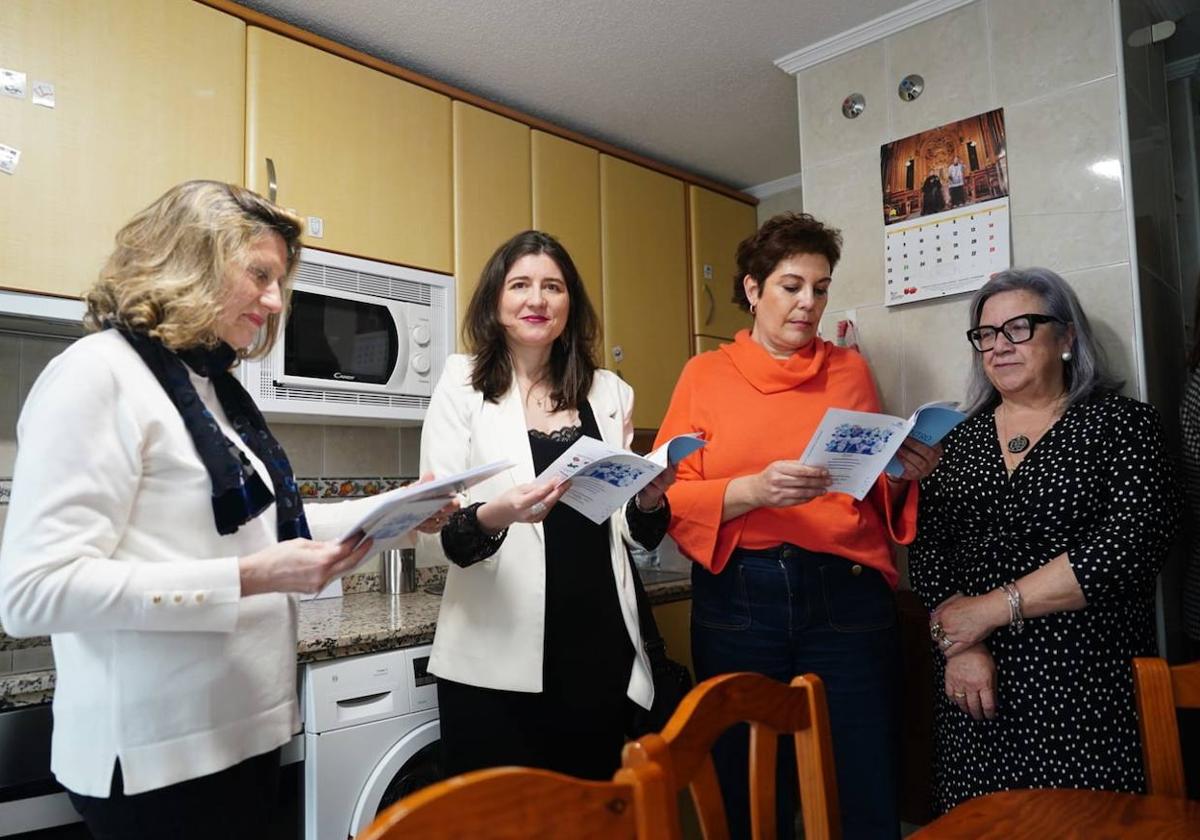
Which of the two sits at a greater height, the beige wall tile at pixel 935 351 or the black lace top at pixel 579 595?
the beige wall tile at pixel 935 351

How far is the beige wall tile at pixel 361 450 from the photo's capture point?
247 cm

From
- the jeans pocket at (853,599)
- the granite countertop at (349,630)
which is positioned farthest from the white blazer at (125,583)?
the jeans pocket at (853,599)

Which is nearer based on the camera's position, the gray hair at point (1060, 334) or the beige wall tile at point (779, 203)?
the gray hair at point (1060, 334)

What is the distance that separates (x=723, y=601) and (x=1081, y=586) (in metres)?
0.60

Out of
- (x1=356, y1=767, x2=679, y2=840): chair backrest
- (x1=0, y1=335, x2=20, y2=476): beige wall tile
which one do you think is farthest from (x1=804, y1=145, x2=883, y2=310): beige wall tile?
(x1=0, y1=335, x2=20, y2=476): beige wall tile

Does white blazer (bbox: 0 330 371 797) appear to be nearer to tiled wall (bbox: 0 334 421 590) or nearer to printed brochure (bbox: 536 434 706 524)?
printed brochure (bbox: 536 434 706 524)

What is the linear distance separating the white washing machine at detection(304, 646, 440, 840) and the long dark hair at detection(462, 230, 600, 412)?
25.8 inches

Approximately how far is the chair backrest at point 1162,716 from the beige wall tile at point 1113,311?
91 centimetres

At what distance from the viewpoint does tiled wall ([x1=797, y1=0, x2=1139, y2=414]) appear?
6.04ft

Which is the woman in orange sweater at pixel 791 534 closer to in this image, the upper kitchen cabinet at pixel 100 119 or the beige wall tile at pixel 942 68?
the beige wall tile at pixel 942 68

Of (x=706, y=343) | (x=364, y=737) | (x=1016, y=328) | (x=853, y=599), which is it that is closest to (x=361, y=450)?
(x=364, y=737)

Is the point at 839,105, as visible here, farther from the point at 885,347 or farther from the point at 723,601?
the point at 723,601

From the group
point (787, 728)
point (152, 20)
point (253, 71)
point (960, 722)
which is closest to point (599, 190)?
point (253, 71)

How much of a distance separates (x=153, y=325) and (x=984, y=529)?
1404mm
